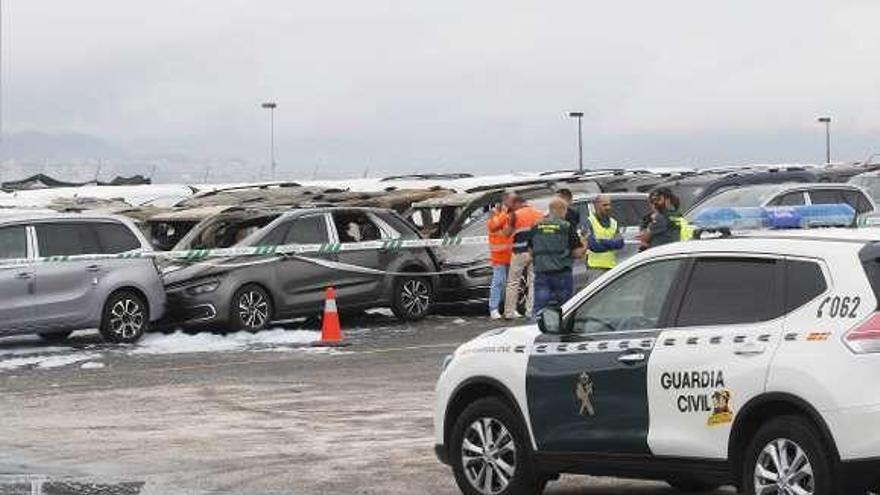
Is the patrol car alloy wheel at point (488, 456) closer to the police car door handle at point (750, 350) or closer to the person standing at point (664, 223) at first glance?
the police car door handle at point (750, 350)

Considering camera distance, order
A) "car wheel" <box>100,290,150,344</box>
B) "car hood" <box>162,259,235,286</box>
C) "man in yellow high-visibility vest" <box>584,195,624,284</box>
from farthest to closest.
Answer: "car hood" <box>162,259,235,286</box> < "car wheel" <box>100,290,150,344</box> < "man in yellow high-visibility vest" <box>584,195,624,284</box>

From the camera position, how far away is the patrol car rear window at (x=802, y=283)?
7.55 m

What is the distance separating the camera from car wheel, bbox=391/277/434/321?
22.2 meters

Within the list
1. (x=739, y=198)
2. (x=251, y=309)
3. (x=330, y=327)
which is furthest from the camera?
(x=739, y=198)

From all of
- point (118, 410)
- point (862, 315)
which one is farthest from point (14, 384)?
point (862, 315)

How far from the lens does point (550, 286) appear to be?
1839cm

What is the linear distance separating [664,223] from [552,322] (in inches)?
327

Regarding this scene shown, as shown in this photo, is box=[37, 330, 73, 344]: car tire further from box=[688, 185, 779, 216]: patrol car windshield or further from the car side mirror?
the car side mirror

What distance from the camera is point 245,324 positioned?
2053 centimetres

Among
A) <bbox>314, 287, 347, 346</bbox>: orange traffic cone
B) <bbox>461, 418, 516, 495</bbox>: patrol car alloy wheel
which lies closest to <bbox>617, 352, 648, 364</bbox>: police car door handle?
<bbox>461, 418, 516, 495</bbox>: patrol car alloy wheel

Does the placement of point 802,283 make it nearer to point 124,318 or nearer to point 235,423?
point 235,423

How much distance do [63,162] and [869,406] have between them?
170 ft

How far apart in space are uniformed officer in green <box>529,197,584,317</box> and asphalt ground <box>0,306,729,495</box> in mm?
1311

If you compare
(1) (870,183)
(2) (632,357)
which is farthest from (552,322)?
(1) (870,183)
